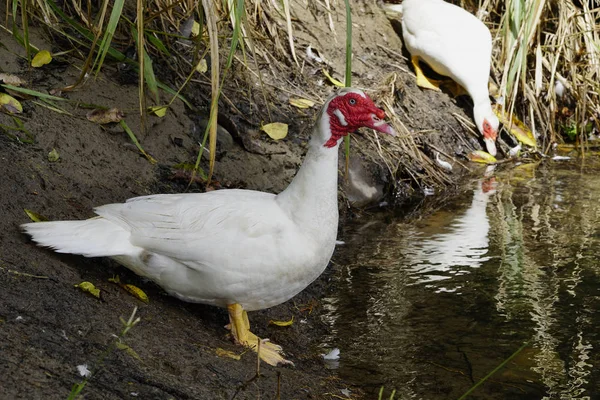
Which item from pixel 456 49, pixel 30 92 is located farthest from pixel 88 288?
pixel 456 49

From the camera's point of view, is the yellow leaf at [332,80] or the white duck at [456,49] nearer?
the yellow leaf at [332,80]

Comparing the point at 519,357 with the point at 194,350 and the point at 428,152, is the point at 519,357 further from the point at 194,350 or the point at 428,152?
the point at 428,152

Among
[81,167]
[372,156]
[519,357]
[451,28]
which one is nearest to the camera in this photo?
[519,357]

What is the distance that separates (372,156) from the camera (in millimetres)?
5230

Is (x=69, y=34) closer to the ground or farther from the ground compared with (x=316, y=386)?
farther from the ground

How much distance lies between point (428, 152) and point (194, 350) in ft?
11.1

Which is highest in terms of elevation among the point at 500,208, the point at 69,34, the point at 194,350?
the point at 69,34

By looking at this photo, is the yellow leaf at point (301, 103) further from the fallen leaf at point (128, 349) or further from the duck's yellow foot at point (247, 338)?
the fallen leaf at point (128, 349)

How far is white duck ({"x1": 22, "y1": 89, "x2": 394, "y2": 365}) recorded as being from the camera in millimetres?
2975

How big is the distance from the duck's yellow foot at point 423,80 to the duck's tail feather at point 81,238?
12.6 ft

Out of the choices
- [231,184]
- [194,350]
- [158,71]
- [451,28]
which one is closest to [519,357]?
[194,350]

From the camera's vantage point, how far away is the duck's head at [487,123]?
6215mm

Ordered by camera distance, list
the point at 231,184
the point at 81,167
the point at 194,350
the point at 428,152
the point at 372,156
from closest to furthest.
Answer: the point at 194,350 < the point at 81,167 < the point at 231,184 < the point at 372,156 < the point at 428,152

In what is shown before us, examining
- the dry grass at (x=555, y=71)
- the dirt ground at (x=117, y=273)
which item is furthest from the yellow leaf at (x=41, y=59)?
the dry grass at (x=555, y=71)
